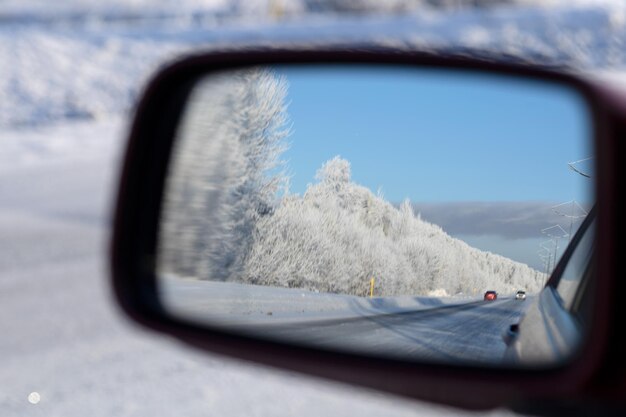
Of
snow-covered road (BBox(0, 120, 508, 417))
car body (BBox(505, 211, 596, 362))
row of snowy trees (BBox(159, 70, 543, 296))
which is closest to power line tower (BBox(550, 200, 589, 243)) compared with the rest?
car body (BBox(505, 211, 596, 362))

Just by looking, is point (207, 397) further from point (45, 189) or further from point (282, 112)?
point (45, 189)

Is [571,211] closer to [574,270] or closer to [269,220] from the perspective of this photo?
[574,270]

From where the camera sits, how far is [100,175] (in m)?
10.6

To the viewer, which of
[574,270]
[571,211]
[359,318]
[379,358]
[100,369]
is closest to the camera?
[379,358]

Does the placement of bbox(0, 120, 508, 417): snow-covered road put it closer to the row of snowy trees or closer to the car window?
the row of snowy trees

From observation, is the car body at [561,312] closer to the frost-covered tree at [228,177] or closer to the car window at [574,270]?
the car window at [574,270]

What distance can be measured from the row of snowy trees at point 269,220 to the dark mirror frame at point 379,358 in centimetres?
10

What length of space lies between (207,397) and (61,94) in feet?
51.1

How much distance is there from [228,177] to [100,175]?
9003mm

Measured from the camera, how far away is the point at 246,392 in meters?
3.03

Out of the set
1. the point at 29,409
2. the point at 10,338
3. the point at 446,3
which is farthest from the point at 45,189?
the point at 446,3

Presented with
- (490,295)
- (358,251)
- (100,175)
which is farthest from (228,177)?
(100,175)

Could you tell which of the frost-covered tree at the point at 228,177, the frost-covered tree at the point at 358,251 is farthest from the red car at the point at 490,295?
the frost-covered tree at the point at 228,177

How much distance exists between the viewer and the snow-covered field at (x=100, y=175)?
3.00m
